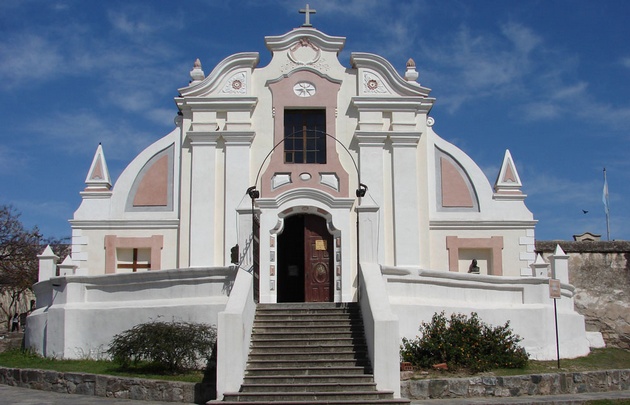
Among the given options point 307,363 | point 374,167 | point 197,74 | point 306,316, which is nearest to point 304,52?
point 197,74

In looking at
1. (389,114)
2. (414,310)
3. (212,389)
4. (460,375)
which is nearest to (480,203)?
(389,114)

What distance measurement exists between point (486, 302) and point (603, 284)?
9073 millimetres

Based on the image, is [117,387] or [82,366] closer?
[117,387]

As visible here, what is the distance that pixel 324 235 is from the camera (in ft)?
74.0

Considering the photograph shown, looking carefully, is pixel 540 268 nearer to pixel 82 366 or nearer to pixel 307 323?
pixel 307 323

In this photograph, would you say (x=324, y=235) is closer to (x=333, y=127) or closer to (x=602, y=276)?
(x=333, y=127)

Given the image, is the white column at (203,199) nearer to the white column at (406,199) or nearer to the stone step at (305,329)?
the white column at (406,199)

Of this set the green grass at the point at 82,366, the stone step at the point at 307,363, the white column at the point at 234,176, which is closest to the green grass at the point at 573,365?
the stone step at the point at 307,363

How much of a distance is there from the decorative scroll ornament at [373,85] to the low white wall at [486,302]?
20.7ft

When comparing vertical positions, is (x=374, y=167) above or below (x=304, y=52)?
below

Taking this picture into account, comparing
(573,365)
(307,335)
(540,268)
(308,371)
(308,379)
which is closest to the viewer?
(308,379)

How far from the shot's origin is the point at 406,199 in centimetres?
2297

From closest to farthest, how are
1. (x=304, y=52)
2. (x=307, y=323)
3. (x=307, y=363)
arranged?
(x=307, y=363)
(x=307, y=323)
(x=304, y=52)

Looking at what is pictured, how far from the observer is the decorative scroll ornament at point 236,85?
2358 cm
